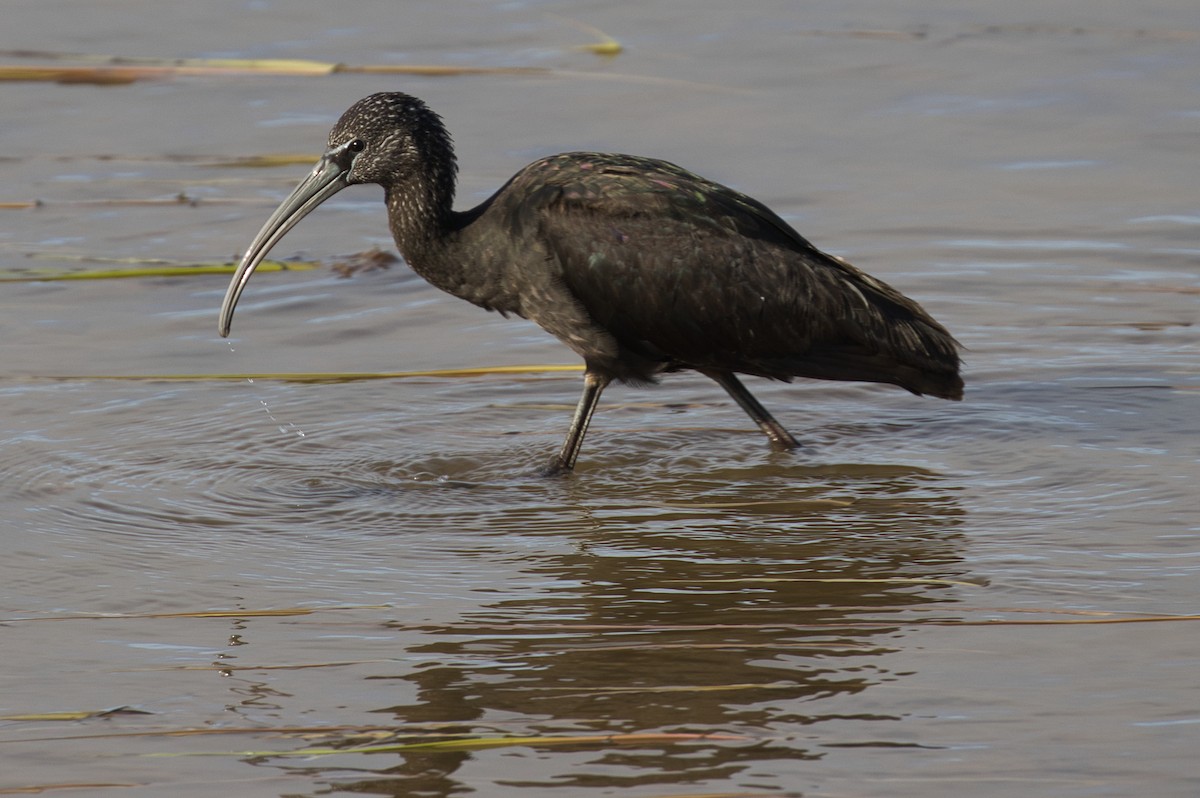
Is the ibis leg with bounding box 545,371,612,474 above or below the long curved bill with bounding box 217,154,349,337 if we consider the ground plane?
below

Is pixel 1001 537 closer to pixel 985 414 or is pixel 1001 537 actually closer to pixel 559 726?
pixel 985 414

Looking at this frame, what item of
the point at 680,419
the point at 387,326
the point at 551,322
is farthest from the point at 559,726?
the point at 387,326

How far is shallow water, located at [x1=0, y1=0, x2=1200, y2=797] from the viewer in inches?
187

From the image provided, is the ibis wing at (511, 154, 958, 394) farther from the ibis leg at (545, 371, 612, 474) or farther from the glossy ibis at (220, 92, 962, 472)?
the ibis leg at (545, 371, 612, 474)

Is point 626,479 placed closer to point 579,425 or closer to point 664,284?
point 579,425

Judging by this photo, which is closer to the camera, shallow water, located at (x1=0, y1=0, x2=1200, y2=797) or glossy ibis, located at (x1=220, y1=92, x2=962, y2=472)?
shallow water, located at (x1=0, y1=0, x2=1200, y2=797)

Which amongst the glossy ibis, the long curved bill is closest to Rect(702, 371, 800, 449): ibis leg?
the glossy ibis

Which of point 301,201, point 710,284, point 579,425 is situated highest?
point 301,201

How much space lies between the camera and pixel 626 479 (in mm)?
7148

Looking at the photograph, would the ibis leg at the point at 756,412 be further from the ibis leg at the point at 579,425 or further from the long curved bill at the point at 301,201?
the long curved bill at the point at 301,201

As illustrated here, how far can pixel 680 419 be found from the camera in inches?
309

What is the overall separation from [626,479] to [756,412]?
24.9 inches

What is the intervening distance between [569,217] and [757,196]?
3985 millimetres

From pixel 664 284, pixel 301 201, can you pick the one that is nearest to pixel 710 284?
pixel 664 284
